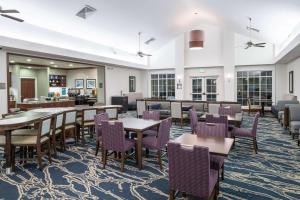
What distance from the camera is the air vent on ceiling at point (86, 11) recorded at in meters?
7.01

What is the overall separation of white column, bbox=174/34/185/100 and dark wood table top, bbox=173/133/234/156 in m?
10.6

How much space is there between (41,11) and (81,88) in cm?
900

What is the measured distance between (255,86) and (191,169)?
11.7m


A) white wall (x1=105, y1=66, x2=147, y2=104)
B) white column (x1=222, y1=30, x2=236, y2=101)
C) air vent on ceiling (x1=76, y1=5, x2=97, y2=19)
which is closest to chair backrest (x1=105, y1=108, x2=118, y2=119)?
air vent on ceiling (x1=76, y1=5, x2=97, y2=19)

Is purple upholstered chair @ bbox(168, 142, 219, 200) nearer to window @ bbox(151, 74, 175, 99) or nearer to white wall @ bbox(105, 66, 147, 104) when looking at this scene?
white wall @ bbox(105, 66, 147, 104)

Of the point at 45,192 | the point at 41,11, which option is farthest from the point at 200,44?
the point at 45,192

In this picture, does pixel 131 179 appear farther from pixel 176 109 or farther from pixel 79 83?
pixel 79 83

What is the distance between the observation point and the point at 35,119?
13.3 ft

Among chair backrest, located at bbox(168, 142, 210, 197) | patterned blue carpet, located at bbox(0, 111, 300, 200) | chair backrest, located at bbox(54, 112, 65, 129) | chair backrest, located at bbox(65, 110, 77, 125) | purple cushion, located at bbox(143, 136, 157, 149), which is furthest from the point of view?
chair backrest, located at bbox(65, 110, 77, 125)

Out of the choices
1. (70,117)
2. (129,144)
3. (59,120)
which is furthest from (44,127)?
(129,144)

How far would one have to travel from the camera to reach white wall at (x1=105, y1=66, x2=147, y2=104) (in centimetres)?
1212

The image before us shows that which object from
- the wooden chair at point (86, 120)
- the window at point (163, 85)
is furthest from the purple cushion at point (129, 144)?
the window at point (163, 85)

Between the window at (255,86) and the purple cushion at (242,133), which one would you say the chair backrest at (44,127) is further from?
the window at (255,86)

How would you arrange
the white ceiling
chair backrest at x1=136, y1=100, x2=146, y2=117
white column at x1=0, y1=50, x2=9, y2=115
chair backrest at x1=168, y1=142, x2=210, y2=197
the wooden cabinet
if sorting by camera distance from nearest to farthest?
chair backrest at x1=168, y1=142, x2=210, y2=197 → the white ceiling → white column at x1=0, y1=50, x2=9, y2=115 → chair backrest at x1=136, y1=100, x2=146, y2=117 → the wooden cabinet
